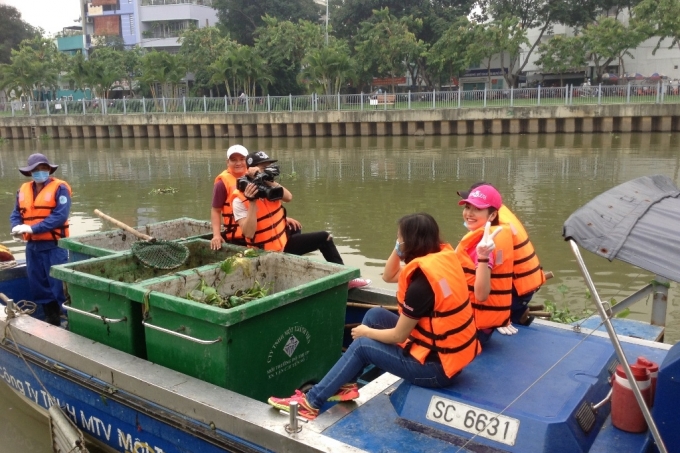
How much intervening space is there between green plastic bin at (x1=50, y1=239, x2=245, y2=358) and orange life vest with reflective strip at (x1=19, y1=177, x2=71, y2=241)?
131cm

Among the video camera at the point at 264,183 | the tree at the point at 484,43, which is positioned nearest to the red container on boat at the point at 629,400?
the video camera at the point at 264,183

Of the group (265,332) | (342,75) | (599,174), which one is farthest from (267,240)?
(342,75)

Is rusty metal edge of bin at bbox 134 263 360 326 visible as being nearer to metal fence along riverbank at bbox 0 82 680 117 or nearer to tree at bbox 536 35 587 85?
metal fence along riverbank at bbox 0 82 680 117

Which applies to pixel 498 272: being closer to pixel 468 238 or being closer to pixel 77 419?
pixel 468 238

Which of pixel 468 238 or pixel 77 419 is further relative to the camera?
pixel 77 419

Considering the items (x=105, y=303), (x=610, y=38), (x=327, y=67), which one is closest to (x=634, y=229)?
(x=105, y=303)

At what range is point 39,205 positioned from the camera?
232 inches

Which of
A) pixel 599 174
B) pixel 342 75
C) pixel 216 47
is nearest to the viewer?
pixel 599 174

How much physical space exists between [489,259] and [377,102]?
2688 centimetres

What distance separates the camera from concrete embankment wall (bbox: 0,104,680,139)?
86.0 feet

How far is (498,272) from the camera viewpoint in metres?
3.93

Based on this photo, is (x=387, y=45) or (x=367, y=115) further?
(x=387, y=45)

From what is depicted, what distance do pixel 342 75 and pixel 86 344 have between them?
3127cm

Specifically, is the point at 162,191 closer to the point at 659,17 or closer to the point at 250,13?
the point at 659,17
